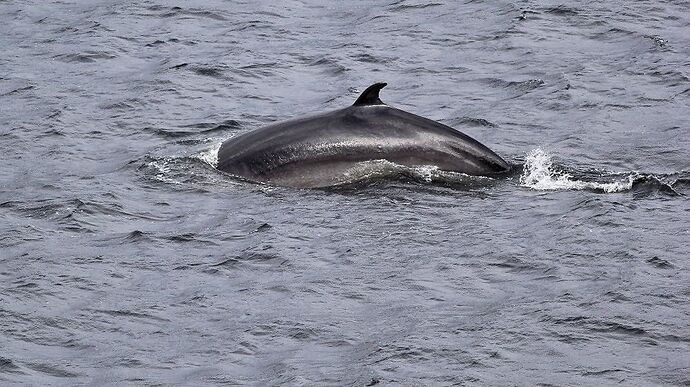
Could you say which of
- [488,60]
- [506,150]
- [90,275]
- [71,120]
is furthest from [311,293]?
[488,60]

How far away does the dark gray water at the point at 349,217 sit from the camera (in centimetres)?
1358

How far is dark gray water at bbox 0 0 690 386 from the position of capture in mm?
13578

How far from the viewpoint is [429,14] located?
1144 inches

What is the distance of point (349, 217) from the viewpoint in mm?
17078

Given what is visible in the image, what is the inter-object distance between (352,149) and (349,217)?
1.48 metres

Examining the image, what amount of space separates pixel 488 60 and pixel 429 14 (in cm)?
375

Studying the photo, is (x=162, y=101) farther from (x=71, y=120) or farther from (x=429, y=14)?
(x=429, y=14)

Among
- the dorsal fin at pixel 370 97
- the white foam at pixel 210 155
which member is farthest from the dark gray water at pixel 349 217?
the dorsal fin at pixel 370 97

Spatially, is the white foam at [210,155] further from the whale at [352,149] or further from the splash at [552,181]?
the splash at [552,181]

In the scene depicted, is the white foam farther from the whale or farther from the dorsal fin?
the dorsal fin

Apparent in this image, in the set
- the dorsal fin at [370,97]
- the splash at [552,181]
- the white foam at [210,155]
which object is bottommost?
the white foam at [210,155]

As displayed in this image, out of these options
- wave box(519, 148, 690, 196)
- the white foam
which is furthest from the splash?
the white foam

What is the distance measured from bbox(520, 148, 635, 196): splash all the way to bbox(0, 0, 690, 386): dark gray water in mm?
44

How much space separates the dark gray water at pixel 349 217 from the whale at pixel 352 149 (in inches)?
9.4
